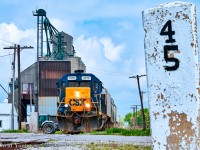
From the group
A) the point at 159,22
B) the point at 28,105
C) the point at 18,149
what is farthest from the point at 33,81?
the point at 159,22

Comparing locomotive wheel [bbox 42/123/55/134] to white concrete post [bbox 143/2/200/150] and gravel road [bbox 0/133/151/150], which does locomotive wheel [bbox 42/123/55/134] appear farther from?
white concrete post [bbox 143/2/200/150]

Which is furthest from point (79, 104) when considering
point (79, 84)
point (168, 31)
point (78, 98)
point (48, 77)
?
point (48, 77)

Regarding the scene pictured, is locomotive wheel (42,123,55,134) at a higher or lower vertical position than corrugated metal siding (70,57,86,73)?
lower

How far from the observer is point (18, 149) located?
9.23 meters

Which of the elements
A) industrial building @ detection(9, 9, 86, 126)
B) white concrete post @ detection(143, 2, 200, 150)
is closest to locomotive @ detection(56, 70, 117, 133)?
white concrete post @ detection(143, 2, 200, 150)

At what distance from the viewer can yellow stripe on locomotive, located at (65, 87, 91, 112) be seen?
2353cm

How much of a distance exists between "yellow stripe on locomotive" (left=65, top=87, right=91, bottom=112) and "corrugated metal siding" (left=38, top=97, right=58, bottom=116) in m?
39.9

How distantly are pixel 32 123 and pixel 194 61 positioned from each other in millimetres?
32765

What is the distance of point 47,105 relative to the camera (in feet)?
209

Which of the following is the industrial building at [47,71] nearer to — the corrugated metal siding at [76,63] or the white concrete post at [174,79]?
the corrugated metal siding at [76,63]

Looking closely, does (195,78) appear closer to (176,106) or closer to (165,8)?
(176,106)

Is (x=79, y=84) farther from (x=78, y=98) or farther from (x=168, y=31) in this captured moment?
(x=168, y=31)

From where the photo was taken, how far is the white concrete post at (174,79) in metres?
2.42

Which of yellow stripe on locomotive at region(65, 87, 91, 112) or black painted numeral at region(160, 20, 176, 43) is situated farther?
yellow stripe on locomotive at region(65, 87, 91, 112)
